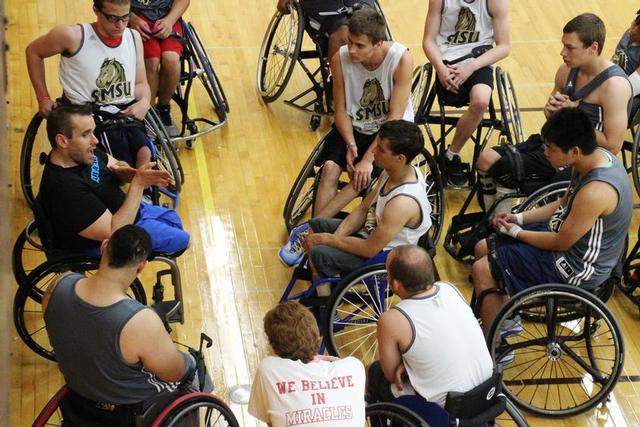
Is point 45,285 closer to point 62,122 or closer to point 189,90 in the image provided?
point 62,122

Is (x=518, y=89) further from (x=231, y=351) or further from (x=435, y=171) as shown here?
(x=231, y=351)

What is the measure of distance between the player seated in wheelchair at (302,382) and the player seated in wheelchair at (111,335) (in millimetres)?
399

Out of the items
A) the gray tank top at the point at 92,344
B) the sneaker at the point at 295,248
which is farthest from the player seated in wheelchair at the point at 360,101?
the gray tank top at the point at 92,344

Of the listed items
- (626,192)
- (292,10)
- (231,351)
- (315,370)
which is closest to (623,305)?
(626,192)

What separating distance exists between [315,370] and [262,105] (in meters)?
3.49

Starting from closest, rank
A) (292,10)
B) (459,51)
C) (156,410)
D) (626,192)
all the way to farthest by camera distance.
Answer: (156,410) → (626,192) → (459,51) → (292,10)

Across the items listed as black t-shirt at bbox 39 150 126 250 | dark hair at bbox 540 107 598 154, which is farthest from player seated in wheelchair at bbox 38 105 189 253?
dark hair at bbox 540 107 598 154

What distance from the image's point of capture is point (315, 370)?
3320 millimetres

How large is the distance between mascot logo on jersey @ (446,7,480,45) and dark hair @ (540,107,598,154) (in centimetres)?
167

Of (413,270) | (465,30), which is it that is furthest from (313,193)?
(413,270)

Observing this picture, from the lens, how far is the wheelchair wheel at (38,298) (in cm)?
423

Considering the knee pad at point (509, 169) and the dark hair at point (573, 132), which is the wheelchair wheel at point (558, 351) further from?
the knee pad at point (509, 169)

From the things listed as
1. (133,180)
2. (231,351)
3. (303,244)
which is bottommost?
(231,351)

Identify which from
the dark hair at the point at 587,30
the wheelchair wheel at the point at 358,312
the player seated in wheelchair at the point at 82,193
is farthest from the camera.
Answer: the dark hair at the point at 587,30
